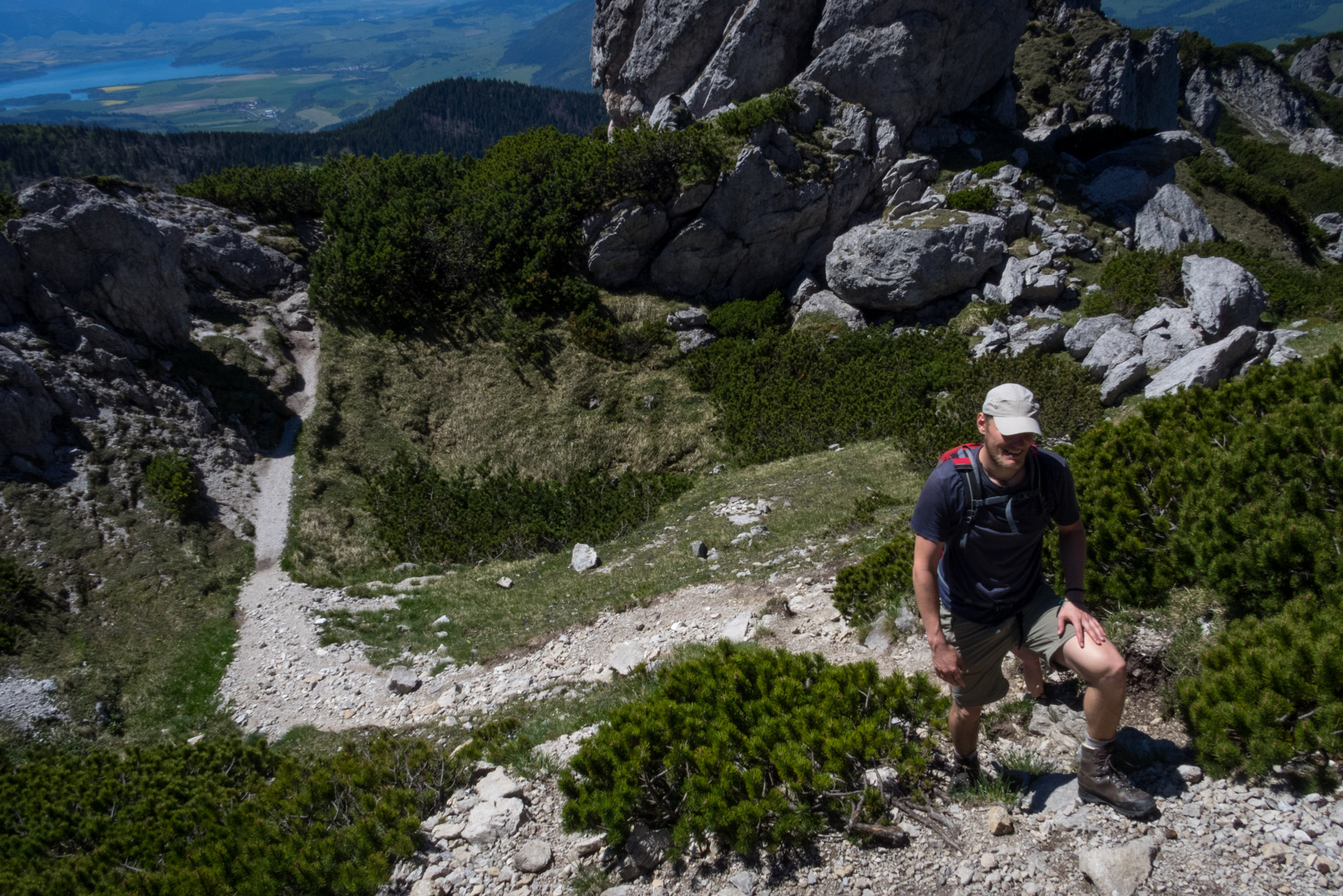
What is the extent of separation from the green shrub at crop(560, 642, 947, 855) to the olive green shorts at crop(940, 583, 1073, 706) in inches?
22.4

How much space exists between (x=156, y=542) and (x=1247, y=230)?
5195 cm

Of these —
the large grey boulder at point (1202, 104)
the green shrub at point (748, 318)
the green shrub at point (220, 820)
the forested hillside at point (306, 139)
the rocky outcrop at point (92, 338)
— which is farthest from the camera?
the forested hillside at point (306, 139)

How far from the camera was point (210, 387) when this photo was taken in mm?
22094

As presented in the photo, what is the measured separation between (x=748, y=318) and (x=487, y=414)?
533 inches

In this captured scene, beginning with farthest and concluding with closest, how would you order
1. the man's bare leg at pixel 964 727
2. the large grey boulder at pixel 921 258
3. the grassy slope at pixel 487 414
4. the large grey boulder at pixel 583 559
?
1. the large grey boulder at pixel 921 258
2. the grassy slope at pixel 487 414
3. the large grey boulder at pixel 583 559
4. the man's bare leg at pixel 964 727

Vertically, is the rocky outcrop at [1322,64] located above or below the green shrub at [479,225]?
above

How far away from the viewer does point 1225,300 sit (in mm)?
21469

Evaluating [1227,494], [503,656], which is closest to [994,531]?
[1227,494]

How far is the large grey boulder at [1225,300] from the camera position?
2139 centimetres

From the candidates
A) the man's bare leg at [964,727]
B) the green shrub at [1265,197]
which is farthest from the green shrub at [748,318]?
the green shrub at [1265,197]

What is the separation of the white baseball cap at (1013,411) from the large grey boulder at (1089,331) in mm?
23126

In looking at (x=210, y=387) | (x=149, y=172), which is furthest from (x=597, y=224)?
(x=149, y=172)

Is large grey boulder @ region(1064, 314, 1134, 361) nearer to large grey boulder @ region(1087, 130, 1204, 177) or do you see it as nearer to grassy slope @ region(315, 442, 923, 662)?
grassy slope @ region(315, 442, 923, 662)

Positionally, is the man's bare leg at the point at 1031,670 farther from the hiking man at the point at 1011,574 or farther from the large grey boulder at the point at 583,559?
the large grey boulder at the point at 583,559
